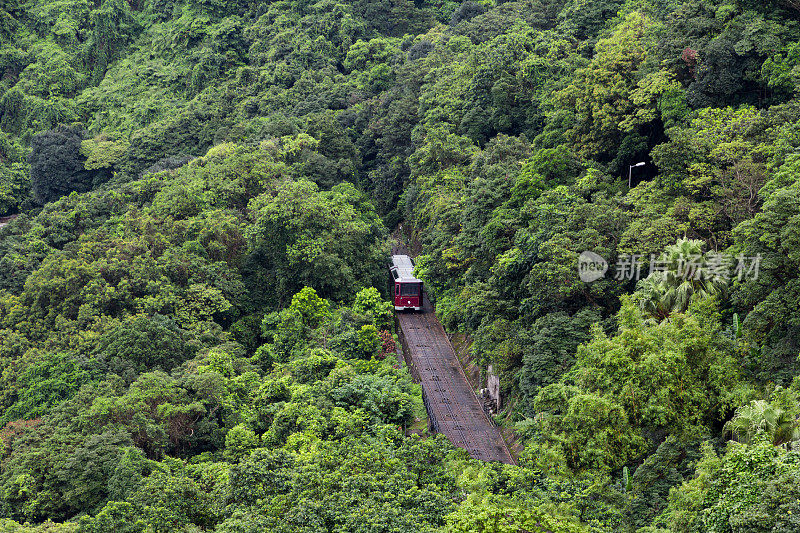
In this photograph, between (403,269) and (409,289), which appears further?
(403,269)

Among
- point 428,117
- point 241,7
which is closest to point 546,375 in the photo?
point 428,117

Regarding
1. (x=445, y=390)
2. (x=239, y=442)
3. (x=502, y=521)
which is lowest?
(x=239, y=442)

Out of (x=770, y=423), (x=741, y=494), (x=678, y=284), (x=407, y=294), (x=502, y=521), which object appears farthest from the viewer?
(x=407, y=294)

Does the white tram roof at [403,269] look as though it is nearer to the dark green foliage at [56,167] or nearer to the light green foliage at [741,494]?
the light green foliage at [741,494]

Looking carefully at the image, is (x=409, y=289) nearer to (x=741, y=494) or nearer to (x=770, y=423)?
(x=770, y=423)

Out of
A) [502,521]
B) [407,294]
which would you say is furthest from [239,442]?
[407,294]

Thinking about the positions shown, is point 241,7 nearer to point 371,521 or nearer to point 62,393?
point 62,393
